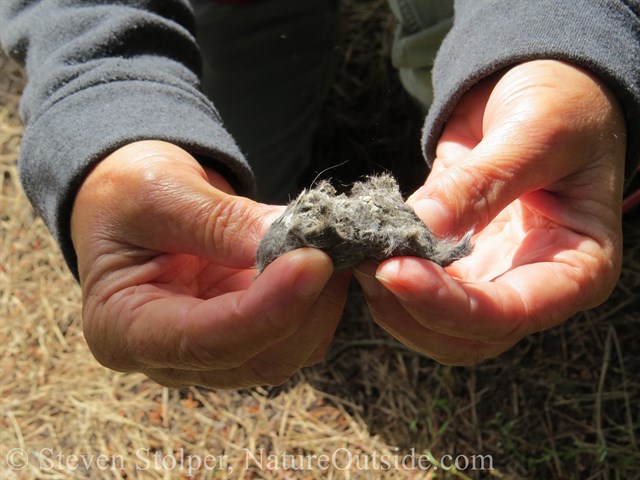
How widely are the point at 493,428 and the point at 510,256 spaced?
1088mm

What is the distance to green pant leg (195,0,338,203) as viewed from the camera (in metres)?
3.29

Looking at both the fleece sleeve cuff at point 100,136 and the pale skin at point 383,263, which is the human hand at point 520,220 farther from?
the fleece sleeve cuff at point 100,136

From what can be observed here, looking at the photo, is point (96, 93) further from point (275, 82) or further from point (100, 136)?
point (275, 82)

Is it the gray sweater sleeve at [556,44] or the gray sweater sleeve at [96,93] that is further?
the gray sweater sleeve at [96,93]

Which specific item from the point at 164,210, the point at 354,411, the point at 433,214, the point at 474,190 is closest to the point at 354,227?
the point at 433,214

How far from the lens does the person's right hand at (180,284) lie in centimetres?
150

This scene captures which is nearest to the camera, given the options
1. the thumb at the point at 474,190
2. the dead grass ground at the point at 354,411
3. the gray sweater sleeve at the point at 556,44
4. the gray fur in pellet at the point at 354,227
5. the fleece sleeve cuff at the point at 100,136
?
the gray fur in pellet at the point at 354,227

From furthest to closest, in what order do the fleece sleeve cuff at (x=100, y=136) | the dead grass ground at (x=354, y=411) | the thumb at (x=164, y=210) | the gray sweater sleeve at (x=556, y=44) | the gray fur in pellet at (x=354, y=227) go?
the dead grass ground at (x=354, y=411), the fleece sleeve cuff at (x=100, y=136), the gray sweater sleeve at (x=556, y=44), the thumb at (x=164, y=210), the gray fur in pellet at (x=354, y=227)

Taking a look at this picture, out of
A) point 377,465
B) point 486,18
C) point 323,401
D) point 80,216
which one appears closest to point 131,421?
point 323,401

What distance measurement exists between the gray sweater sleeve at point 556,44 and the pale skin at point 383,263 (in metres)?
0.05

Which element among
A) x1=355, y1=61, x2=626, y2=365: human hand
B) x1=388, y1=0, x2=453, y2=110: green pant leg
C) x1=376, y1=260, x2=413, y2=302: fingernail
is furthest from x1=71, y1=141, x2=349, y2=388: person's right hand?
x1=388, y1=0, x2=453, y2=110: green pant leg

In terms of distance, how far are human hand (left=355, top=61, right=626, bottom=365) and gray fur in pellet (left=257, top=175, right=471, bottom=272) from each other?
0.14 ft

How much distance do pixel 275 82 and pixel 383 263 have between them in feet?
7.66

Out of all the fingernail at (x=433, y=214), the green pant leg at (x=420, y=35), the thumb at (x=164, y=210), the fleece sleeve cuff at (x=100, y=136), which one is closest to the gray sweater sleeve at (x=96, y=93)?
the fleece sleeve cuff at (x=100, y=136)
